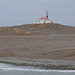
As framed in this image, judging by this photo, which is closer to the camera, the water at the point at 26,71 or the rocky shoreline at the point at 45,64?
the water at the point at 26,71

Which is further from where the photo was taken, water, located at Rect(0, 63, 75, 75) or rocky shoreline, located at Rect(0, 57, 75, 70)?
rocky shoreline, located at Rect(0, 57, 75, 70)

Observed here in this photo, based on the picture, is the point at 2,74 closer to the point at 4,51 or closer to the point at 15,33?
the point at 4,51

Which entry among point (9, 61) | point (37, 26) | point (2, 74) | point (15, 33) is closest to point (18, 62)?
point (9, 61)

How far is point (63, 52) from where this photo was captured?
52.3 feet

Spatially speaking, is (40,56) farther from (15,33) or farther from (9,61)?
(15,33)

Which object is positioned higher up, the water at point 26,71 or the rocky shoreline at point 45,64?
the rocky shoreline at point 45,64

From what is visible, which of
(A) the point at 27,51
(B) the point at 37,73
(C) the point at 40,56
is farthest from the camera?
(A) the point at 27,51

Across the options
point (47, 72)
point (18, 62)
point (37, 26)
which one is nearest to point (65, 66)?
point (47, 72)

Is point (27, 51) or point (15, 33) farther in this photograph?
point (15, 33)

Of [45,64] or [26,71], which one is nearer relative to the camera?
[26,71]

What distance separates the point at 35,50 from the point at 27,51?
565mm

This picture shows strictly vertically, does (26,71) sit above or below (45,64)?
below

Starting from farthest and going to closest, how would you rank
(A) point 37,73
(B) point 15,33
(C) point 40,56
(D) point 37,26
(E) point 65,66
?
(D) point 37,26 → (B) point 15,33 → (C) point 40,56 → (E) point 65,66 → (A) point 37,73

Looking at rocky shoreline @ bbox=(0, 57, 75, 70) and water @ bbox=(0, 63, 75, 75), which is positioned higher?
rocky shoreline @ bbox=(0, 57, 75, 70)
